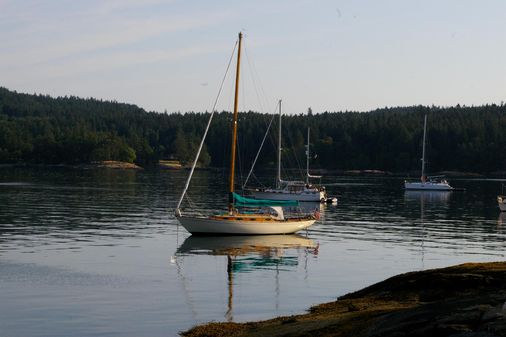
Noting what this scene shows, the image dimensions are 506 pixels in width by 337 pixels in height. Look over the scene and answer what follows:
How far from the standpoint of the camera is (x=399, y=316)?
23.0 metres

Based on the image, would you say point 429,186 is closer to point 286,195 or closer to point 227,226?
point 286,195

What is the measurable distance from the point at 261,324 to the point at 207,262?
2052 cm

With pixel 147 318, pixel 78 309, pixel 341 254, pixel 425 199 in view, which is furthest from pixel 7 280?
pixel 425 199

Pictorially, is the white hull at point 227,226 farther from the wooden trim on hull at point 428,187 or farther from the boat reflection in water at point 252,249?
the wooden trim on hull at point 428,187

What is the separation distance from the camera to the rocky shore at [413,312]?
69.0 feet

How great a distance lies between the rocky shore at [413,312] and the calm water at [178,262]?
316 cm

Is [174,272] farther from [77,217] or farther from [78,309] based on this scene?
[77,217]

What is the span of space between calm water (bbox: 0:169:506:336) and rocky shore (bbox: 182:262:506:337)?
316cm

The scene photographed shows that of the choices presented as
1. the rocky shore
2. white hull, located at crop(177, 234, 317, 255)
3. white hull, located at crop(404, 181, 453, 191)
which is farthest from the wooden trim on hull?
the rocky shore

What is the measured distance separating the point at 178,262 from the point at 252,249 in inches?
308

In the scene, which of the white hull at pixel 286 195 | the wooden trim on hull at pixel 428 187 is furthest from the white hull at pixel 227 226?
the wooden trim on hull at pixel 428 187

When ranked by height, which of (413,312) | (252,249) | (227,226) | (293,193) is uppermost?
(413,312)

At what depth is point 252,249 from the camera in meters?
55.5

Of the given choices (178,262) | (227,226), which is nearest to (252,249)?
(227,226)
